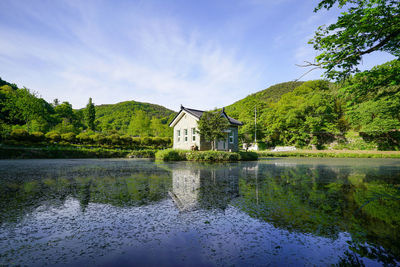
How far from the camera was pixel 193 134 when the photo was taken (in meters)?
22.8

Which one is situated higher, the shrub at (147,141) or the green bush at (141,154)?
the shrub at (147,141)

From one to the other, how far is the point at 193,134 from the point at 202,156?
18.2 ft

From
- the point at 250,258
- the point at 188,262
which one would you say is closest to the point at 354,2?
the point at 250,258

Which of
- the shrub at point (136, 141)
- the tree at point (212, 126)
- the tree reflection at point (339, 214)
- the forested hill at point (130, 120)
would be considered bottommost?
the tree reflection at point (339, 214)

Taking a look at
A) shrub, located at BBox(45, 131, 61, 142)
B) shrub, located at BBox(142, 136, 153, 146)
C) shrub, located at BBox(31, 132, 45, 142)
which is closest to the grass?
shrub, located at BBox(31, 132, 45, 142)

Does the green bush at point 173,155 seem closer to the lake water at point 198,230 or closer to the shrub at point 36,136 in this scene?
the lake water at point 198,230

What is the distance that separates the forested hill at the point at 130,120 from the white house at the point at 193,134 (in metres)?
21.8

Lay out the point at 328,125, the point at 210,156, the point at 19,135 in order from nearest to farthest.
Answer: the point at 210,156 → the point at 19,135 → the point at 328,125

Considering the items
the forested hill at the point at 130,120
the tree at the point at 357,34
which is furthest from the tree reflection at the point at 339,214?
the forested hill at the point at 130,120

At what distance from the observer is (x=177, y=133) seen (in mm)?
25422

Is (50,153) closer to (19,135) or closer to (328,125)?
(19,135)

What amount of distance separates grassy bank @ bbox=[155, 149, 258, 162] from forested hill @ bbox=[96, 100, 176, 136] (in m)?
27.1

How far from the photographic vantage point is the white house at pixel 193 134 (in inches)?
862

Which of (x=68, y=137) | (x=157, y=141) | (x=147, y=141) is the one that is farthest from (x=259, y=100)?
(x=68, y=137)
